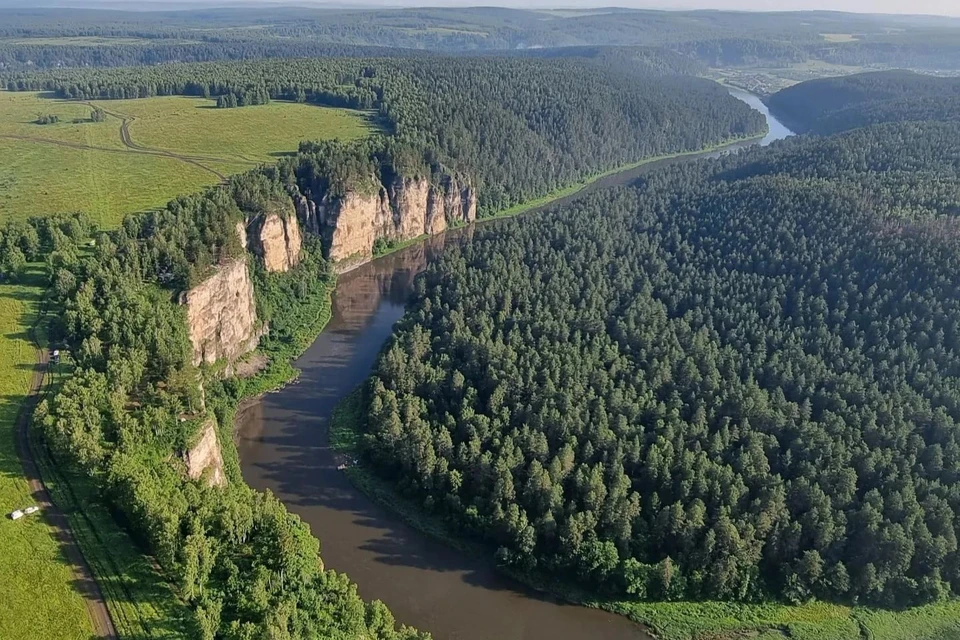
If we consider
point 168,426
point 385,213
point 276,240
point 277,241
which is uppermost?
point 385,213

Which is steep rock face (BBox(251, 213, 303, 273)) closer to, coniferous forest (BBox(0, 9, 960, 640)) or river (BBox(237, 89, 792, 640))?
coniferous forest (BBox(0, 9, 960, 640))

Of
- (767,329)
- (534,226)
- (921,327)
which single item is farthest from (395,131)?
(921,327)

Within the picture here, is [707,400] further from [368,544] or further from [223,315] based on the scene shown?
[223,315]

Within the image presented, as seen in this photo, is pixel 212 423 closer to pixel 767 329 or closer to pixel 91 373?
pixel 91 373

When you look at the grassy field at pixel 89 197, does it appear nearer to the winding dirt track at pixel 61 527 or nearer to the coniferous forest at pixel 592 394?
the winding dirt track at pixel 61 527

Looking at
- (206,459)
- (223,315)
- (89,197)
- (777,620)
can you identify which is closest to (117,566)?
(206,459)
